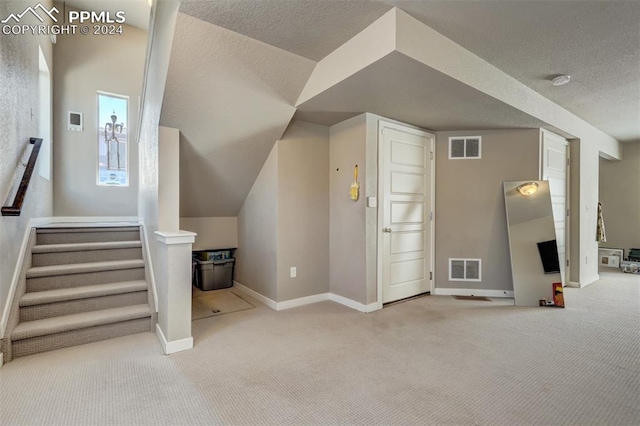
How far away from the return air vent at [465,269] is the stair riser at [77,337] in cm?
365

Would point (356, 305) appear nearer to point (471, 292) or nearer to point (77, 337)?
point (471, 292)

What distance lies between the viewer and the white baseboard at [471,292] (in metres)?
3.94

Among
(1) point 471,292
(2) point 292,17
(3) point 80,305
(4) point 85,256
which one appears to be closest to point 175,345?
(3) point 80,305

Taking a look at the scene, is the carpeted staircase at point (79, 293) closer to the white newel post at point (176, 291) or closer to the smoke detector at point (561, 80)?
the white newel post at point (176, 291)

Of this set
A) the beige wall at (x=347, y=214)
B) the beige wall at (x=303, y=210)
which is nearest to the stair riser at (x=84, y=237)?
the beige wall at (x=303, y=210)

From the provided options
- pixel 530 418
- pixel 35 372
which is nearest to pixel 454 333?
pixel 530 418

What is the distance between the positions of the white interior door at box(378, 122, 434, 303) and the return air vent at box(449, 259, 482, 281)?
1.04ft

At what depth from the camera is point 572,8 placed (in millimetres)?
1997

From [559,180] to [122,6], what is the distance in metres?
6.95

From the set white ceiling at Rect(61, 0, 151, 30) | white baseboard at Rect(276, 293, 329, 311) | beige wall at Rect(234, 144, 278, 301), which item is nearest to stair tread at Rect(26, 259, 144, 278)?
beige wall at Rect(234, 144, 278, 301)

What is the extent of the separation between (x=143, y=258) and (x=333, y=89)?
2.74 meters

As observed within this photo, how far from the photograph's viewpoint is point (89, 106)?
15.6 ft

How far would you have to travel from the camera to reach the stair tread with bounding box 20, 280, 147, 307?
2.50 metres

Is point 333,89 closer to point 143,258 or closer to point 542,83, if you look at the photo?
point 542,83
